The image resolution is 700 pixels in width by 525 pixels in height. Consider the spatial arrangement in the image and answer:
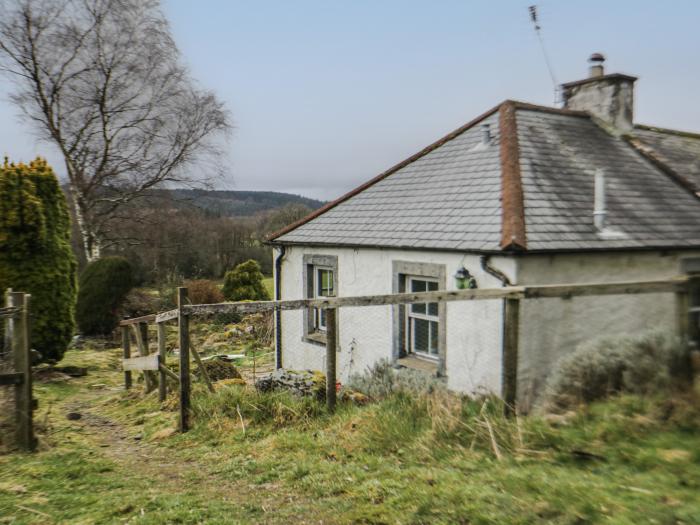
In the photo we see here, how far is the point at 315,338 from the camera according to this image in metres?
13.2

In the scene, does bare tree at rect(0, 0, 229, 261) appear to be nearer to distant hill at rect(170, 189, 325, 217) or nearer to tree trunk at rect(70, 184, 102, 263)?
tree trunk at rect(70, 184, 102, 263)

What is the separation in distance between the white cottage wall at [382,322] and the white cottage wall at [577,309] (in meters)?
0.42

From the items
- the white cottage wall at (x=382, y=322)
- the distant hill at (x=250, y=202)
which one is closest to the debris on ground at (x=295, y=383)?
the white cottage wall at (x=382, y=322)

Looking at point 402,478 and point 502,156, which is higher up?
point 502,156

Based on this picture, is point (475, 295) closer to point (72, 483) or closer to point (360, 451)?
point (360, 451)

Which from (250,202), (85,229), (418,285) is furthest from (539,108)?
(250,202)

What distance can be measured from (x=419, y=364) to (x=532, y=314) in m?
2.41

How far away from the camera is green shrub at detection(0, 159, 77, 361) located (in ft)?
38.5

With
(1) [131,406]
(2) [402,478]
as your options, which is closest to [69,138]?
(1) [131,406]

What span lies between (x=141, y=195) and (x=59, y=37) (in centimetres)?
645

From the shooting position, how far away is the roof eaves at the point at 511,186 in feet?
27.5

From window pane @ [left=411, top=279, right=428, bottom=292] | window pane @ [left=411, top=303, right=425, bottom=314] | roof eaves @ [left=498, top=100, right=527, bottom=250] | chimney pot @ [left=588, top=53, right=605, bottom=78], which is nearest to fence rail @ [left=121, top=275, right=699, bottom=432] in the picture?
roof eaves @ [left=498, top=100, right=527, bottom=250]

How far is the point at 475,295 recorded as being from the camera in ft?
18.6

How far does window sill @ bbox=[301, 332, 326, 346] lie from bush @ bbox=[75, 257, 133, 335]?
7817mm
